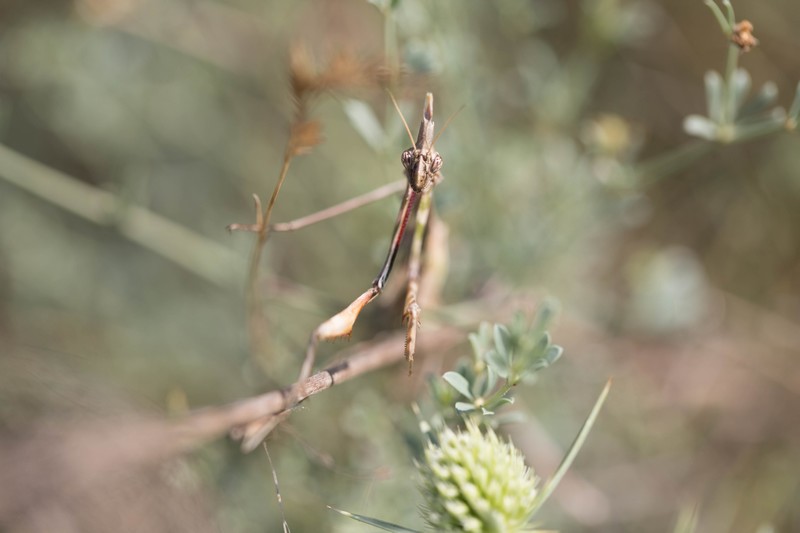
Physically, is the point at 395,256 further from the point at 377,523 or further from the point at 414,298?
the point at 377,523

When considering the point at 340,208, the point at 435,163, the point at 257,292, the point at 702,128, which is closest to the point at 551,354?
the point at 435,163

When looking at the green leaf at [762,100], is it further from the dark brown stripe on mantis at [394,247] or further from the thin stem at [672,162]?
the dark brown stripe on mantis at [394,247]

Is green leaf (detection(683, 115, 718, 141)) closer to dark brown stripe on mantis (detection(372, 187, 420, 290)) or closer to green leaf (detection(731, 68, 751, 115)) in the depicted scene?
green leaf (detection(731, 68, 751, 115))

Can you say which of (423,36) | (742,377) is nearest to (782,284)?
(742,377)

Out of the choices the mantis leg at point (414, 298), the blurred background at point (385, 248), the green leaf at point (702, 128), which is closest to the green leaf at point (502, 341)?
the mantis leg at point (414, 298)

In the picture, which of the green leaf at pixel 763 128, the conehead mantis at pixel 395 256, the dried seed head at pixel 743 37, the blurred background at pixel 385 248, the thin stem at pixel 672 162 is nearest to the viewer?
the conehead mantis at pixel 395 256

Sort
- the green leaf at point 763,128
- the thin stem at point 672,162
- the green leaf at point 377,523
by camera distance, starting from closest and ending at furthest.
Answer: the green leaf at point 377,523 → the green leaf at point 763,128 → the thin stem at point 672,162
